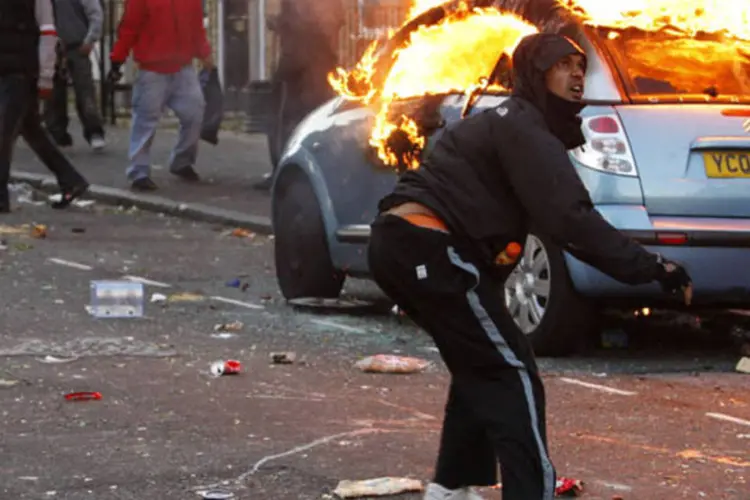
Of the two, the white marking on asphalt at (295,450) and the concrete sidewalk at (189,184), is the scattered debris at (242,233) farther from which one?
the white marking on asphalt at (295,450)

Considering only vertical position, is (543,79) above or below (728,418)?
above

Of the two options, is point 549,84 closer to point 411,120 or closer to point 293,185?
point 411,120

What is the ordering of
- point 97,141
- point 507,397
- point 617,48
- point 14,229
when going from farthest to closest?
1. point 97,141
2. point 14,229
3. point 617,48
4. point 507,397

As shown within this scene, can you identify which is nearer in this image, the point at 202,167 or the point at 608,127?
the point at 608,127

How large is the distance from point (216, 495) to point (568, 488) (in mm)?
1113

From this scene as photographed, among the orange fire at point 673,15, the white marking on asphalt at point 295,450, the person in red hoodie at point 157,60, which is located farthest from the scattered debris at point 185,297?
the person in red hoodie at point 157,60

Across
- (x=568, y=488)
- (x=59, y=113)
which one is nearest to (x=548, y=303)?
(x=568, y=488)

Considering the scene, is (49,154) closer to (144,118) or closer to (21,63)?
(21,63)

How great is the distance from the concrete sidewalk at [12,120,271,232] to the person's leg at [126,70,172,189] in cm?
18

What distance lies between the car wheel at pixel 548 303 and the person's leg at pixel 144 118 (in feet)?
28.1

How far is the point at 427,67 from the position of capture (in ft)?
32.5

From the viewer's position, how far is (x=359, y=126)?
10234 millimetres

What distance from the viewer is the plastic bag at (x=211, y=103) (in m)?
20.3

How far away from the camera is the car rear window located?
8.95 m
